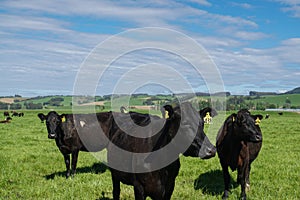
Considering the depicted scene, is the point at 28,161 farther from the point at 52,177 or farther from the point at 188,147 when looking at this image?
the point at 188,147

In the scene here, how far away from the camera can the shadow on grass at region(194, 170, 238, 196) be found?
934cm

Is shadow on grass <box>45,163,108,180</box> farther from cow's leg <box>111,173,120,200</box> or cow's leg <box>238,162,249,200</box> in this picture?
cow's leg <box>238,162,249,200</box>

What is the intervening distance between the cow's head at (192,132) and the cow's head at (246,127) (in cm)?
391

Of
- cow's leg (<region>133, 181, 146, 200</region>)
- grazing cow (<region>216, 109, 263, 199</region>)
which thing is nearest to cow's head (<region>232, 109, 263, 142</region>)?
grazing cow (<region>216, 109, 263, 199</region>)

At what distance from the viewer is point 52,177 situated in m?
11.3

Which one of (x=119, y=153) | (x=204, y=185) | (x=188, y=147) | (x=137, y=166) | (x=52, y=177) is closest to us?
(x=188, y=147)

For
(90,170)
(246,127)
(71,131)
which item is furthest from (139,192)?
(71,131)

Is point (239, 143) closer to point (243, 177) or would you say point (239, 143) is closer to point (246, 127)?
point (246, 127)

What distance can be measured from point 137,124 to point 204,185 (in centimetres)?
415

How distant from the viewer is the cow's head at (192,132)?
5.17m

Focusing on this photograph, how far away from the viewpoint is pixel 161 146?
5.59 meters

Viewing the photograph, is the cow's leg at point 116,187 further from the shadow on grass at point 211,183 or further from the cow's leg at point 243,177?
the cow's leg at point 243,177

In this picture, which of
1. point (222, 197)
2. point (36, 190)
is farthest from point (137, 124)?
point (36, 190)

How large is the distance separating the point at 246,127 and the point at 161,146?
405 centimetres
